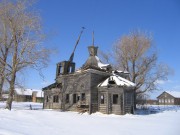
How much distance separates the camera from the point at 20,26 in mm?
22953

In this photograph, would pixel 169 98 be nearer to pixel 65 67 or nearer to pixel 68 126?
pixel 65 67

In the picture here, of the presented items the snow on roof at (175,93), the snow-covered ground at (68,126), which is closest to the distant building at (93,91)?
the snow-covered ground at (68,126)

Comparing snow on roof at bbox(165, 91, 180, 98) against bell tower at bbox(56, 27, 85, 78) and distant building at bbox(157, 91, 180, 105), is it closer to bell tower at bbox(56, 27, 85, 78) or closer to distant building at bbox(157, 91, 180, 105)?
distant building at bbox(157, 91, 180, 105)

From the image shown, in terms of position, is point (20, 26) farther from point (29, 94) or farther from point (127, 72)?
point (29, 94)

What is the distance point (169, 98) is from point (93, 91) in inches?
2853

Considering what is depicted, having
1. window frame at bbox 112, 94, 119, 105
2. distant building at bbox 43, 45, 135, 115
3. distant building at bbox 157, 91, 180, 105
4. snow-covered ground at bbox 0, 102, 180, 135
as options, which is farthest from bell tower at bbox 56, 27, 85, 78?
distant building at bbox 157, 91, 180, 105

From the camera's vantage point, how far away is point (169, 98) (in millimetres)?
94562

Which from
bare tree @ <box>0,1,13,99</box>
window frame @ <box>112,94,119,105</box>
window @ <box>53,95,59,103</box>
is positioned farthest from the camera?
window @ <box>53,95,59,103</box>

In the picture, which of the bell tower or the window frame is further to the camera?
the bell tower

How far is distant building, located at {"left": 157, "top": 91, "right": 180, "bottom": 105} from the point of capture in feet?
301

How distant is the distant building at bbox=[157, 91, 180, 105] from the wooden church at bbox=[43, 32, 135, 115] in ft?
211

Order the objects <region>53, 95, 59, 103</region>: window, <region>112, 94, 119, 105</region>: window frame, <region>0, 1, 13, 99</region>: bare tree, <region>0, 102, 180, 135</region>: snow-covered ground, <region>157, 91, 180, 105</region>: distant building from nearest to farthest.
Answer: <region>0, 102, 180, 135</region>: snow-covered ground, <region>0, 1, 13, 99</region>: bare tree, <region>112, 94, 119, 105</region>: window frame, <region>53, 95, 59, 103</region>: window, <region>157, 91, 180, 105</region>: distant building

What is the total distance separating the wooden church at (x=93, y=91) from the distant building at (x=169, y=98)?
64196 millimetres

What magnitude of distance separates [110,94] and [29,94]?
7229cm
